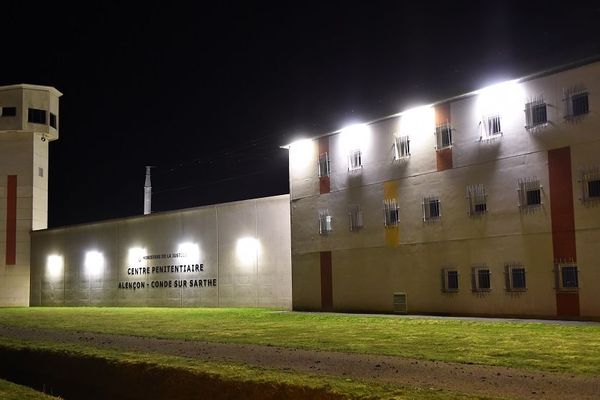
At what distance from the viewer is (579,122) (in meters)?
21.5

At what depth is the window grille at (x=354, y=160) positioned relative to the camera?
28753 mm

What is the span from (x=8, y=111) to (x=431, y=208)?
112ft

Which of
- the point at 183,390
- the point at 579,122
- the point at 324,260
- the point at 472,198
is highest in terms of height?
the point at 579,122

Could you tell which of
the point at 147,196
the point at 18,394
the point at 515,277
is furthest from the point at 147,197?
the point at 18,394

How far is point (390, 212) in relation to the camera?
89.5 feet

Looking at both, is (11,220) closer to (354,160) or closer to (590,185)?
(354,160)

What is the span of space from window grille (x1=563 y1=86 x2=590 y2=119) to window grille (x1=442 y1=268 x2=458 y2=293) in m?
6.76

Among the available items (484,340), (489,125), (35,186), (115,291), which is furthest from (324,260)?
(35,186)

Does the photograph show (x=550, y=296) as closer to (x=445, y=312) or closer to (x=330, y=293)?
(x=445, y=312)

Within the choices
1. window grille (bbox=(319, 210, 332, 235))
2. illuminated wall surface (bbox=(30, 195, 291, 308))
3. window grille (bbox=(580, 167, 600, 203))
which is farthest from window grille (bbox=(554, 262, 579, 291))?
illuminated wall surface (bbox=(30, 195, 291, 308))

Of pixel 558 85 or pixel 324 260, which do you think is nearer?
pixel 558 85

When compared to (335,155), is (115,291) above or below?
below

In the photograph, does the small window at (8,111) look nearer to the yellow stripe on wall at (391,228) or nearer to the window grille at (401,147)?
the yellow stripe on wall at (391,228)

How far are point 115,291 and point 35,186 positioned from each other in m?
11.1
